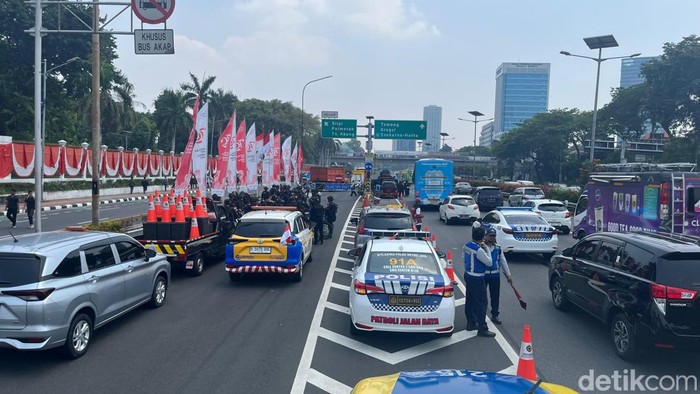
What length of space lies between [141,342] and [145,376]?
1.43 m

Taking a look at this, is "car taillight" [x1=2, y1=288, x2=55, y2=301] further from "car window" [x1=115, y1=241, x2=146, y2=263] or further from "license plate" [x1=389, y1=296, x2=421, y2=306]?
"license plate" [x1=389, y1=296, x2=421, y2=306]

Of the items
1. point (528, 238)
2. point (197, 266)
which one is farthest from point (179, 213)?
point (528, 238)

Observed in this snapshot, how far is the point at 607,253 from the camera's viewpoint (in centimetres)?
819

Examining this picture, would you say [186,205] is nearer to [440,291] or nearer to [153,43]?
[153,43]

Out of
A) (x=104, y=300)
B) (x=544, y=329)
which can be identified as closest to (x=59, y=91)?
(x=104, y=300)

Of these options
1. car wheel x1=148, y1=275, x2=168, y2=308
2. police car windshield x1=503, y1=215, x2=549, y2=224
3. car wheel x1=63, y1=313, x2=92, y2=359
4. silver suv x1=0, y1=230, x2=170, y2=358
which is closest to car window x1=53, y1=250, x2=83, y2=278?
silver suv x1=0, y1=230, x2=170, y2=358

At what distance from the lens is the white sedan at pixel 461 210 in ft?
80.7

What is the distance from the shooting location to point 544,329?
859 centimetres

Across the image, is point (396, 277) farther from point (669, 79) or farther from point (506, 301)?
point (669, 79)

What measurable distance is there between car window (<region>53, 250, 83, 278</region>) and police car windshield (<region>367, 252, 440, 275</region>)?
4.07 m

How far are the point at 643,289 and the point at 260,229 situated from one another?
751 cm

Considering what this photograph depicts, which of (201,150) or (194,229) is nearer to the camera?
(194,229)

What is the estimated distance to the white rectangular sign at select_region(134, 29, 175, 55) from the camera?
1273 centimetres
